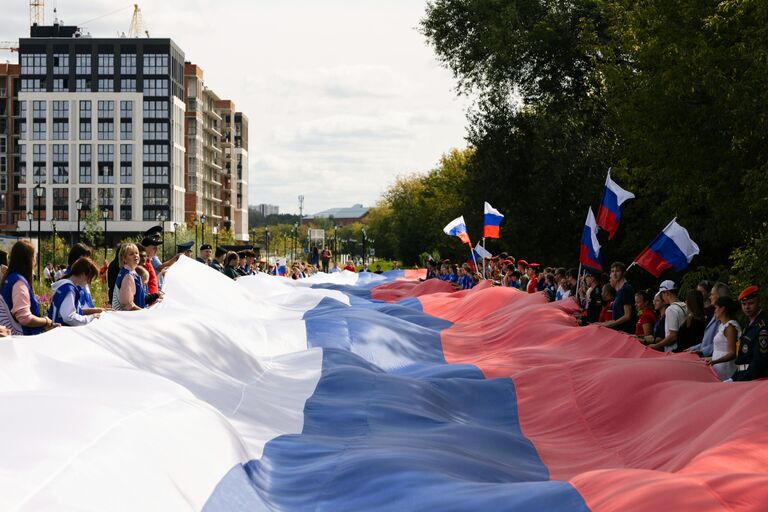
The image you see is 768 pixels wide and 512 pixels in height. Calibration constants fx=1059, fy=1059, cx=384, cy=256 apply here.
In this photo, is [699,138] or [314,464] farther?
[699,138]

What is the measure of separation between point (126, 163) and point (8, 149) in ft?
67.4

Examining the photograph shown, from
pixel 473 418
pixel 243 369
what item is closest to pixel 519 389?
pixel 473 418

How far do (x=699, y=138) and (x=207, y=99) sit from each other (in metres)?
136

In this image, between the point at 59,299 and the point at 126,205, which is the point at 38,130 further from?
the point at 59,299

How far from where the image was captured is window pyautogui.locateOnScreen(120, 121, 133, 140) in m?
128

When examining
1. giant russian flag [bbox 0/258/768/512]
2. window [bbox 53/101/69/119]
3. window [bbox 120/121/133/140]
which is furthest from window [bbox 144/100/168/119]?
giant russian flag [bbox 0/258/768/512]

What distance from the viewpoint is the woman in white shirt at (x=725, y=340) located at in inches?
409

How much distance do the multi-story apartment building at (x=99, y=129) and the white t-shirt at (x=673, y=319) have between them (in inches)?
4704

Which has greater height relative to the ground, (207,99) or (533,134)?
(207,99)

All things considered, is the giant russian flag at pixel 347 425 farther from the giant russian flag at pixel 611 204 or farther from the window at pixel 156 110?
the window at pixel 156 110

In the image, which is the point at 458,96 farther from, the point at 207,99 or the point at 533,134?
the point at 207,99

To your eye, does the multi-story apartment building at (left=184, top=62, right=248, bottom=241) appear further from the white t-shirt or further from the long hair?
the long hair

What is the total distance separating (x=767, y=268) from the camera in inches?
674

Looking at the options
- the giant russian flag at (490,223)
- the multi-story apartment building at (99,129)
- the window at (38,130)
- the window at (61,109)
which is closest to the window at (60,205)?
the multi-story apartment building at (99,129)
